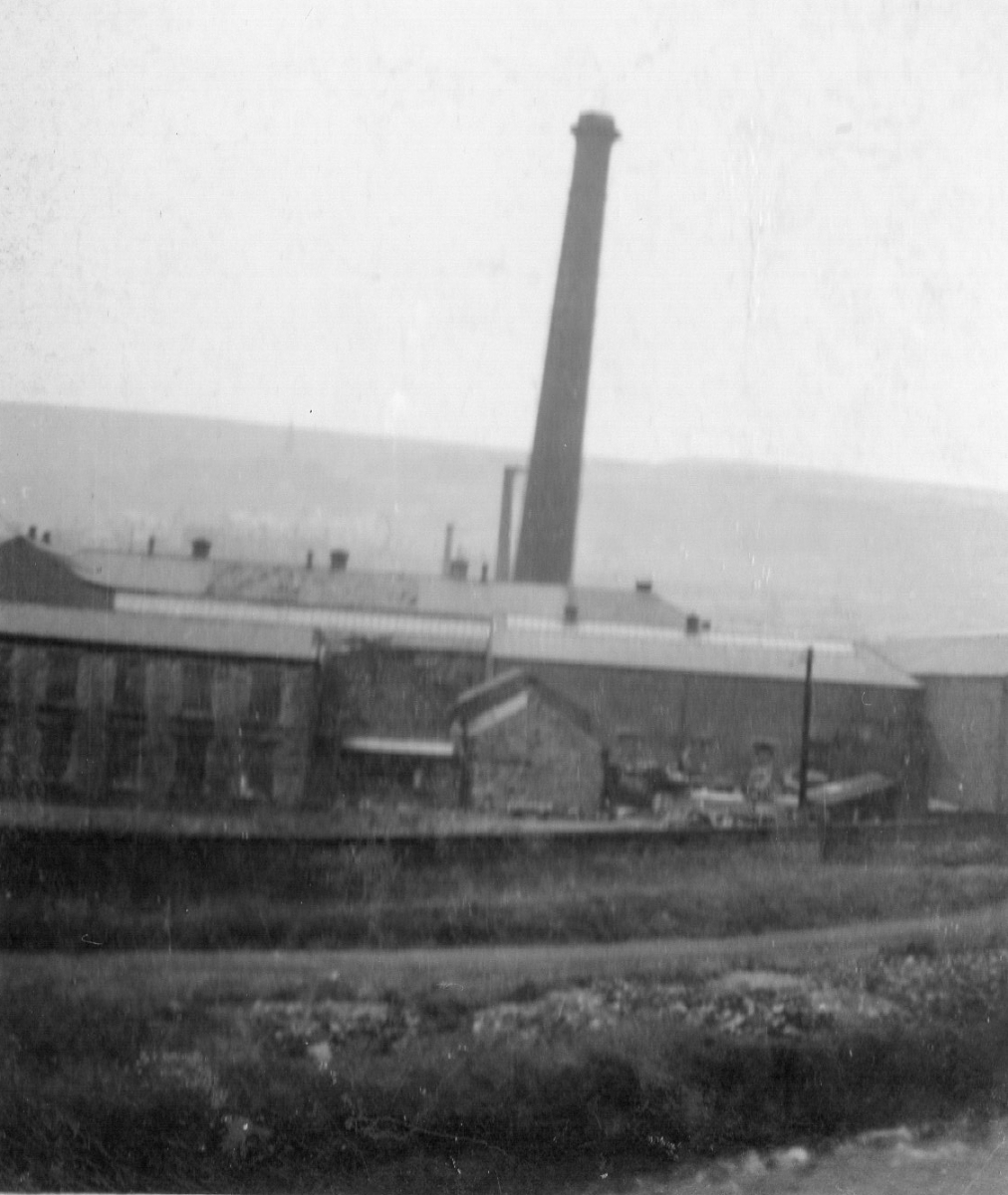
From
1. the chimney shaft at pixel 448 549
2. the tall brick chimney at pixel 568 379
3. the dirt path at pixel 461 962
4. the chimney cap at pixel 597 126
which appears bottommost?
the dirt path at pixel 461 962

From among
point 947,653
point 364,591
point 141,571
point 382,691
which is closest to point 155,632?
point 141,571

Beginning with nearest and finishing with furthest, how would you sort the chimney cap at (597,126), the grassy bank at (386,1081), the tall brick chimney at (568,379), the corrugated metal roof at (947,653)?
the grassy bank at (386,1081) < the tall brick chimney at (568,379) < the chimney cap at (597,126) < the corrugated metal roof at (947,653)

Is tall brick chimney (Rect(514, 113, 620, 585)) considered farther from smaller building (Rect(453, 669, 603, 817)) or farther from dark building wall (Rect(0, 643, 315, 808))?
dark building wall (Rect(0, 643, 315, 808))

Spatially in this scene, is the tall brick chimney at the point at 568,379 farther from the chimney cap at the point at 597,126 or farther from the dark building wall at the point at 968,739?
the dark building wall at the point at 968,739

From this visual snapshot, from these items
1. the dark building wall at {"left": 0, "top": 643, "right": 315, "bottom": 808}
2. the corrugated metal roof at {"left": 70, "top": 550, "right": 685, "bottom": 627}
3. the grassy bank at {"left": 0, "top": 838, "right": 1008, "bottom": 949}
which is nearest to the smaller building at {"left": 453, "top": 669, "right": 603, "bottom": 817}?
the grassy bank at {"left": 0, "top": 838, "right": 1008, "bottom": 949}

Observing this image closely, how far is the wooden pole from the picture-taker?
5.14 metres

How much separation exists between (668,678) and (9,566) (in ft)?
10.1

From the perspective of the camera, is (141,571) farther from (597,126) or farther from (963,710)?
(963,710)

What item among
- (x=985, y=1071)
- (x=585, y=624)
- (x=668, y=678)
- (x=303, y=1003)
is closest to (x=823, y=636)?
(x=668, y=678)

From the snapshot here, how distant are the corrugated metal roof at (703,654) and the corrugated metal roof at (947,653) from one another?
0.24ft

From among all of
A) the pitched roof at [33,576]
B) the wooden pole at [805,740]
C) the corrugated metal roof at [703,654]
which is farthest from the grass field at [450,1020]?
the pitched roof at [33,576]

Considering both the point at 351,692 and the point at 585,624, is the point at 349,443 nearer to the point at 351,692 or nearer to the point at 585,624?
the point at 351,692

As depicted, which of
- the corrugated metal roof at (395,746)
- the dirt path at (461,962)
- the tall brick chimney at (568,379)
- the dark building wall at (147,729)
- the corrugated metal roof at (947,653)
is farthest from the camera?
the corrugated metal roof at (947,653)

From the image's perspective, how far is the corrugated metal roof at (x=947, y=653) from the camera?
5211 millimetres
